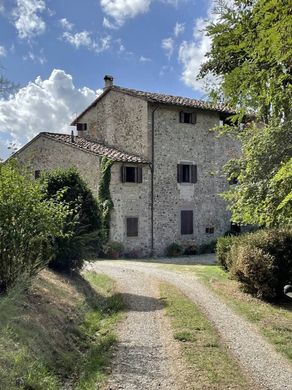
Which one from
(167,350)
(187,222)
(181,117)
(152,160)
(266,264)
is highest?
(181,117)

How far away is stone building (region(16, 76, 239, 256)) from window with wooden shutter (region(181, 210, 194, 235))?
0.20ft

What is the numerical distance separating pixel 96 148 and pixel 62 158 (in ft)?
7.32

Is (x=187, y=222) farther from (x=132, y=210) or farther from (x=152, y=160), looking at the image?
(x=152, y=160)

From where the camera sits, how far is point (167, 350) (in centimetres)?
699

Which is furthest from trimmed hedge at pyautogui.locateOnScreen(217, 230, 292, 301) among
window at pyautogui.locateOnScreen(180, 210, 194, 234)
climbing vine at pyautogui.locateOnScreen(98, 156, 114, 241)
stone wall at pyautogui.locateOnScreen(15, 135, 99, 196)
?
window at pyautogui.locateOnScreen(180, 210, 194, 234)

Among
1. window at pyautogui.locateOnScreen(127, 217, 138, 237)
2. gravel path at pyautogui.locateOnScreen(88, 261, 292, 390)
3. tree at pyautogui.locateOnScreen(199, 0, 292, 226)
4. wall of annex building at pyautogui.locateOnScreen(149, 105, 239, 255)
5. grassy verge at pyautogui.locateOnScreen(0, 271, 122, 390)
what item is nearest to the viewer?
tree at pyautogui.locateOnScreen(199, 0, 292, 226)

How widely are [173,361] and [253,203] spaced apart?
20.1 ft

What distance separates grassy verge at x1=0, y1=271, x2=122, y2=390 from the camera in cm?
552

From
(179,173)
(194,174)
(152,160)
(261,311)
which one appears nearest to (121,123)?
(152,160)

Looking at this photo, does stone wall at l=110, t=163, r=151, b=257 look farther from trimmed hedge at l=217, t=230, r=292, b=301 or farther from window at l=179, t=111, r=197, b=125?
trimmed hedge at l=217, t=230, r=292, b=301

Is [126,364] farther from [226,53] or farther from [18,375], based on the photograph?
[226,53]

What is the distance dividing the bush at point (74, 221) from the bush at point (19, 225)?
2.65 meters

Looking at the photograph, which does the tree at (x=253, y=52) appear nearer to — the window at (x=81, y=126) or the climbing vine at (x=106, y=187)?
the climbing vine at (x=106, y=187)

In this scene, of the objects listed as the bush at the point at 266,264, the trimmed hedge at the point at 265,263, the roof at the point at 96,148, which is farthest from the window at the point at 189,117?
the bush at the point at 266,264
